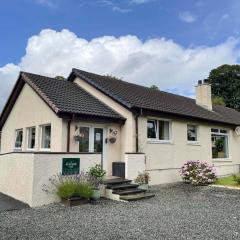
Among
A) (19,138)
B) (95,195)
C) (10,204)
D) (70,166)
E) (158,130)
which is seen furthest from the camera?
(19,138)

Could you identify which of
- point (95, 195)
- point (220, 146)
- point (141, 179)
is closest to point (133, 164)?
point (141, 179)

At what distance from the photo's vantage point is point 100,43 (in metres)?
25.1

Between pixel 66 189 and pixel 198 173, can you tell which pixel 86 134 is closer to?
pixel 66 189

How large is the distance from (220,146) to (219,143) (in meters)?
0.27

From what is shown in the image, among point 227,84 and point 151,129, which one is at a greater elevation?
point 227,84

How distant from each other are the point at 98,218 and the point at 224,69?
49541 millimetres

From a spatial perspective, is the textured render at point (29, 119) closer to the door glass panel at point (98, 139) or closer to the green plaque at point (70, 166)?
the green plaque at point (70, 166)

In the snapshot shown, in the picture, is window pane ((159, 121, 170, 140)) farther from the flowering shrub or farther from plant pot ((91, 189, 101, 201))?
plant pot ((91, 189, 101, 201))

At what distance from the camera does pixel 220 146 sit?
2141 cm

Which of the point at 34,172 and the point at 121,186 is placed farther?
the point at 121,186

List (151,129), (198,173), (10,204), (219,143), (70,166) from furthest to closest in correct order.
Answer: (219,143)
(151,129)
(198,173)
(70,166)
(10,204)

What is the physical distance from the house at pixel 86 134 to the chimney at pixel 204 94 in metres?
3.33

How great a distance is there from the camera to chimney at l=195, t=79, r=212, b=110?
23.1 m

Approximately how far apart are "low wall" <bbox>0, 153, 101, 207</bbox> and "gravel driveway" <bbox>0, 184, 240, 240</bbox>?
0.65 meters
